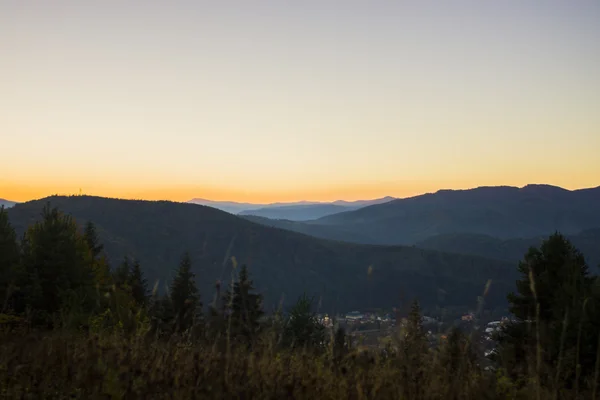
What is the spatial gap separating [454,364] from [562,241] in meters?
19.9

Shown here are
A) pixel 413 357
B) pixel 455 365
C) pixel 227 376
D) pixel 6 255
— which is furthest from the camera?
pixel 6 255

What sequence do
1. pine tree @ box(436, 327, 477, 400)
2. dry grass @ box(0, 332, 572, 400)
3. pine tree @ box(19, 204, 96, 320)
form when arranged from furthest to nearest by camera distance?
1. pine tree @ box(19, 204, 96, 320)
2. pine tree @ box(436, 327, 477, 400)
3. dry grass @ box(0, 332, 572, 400)

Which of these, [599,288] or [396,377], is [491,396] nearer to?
[396,377]

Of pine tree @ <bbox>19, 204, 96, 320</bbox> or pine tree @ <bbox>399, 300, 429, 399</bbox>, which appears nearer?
pine tree @ <bbox>399, 300, 429, 399</bbox>

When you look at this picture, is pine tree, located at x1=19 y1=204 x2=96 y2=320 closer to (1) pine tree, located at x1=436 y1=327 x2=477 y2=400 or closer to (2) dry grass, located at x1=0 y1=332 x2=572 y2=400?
(2) dry grass, located at x1=0 y1=332 x2=572 y2=400

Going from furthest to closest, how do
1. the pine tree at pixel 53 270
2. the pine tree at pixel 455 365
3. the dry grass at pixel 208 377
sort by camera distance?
the pine tree at pixel 53 270 < the pine tree at pixel 455 365 < the dry grass at pixel 208 377

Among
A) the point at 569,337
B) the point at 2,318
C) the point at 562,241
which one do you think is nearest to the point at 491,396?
the point at 2,318

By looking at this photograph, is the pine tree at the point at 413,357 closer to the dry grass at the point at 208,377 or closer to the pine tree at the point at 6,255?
the dry grass at the point at 208,377

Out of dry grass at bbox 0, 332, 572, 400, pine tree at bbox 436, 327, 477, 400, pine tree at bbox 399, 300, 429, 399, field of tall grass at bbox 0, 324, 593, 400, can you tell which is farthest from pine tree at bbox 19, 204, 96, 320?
pine tree at bbox 436, 327, 477, 400

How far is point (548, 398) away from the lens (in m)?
4.09

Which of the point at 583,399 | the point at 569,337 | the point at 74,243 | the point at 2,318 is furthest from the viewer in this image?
the point at 74,243

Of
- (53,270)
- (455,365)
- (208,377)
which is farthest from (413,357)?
(53,270)

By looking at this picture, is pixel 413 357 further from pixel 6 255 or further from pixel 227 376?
pixel 6 255

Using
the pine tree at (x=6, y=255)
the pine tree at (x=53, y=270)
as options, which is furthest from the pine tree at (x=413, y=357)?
the pine tree at (x=6, y=255)
